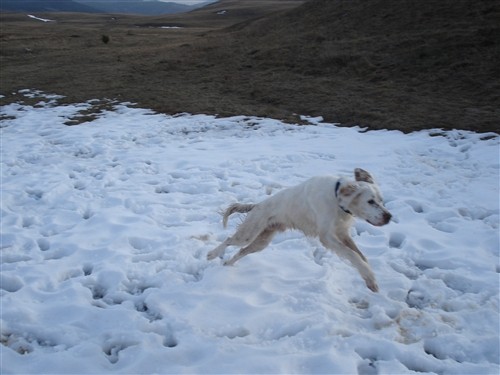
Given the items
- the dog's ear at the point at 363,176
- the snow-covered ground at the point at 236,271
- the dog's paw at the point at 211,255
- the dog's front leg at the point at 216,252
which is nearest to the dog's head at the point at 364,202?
the dog's ear at the point at 363,176

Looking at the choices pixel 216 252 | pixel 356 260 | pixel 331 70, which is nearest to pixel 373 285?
pixel 356 260

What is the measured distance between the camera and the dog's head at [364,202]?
464 cm

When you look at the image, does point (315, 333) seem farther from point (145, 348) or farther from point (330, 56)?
point (330, 56)

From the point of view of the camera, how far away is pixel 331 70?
19.6 metres

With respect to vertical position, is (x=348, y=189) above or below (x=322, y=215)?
above

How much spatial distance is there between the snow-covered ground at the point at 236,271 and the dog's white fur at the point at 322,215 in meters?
0.43

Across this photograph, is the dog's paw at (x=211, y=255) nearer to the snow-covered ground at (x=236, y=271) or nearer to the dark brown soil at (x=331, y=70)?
the snow-covered ground at (x=236, y=271)

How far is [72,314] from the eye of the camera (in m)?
4.86

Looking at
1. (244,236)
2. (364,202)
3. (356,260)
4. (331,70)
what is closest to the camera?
(364,202)

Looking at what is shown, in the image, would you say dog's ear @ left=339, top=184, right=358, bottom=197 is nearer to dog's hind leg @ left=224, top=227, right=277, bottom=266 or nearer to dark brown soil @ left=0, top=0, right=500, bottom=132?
dog's hind leg @ left=224, top=227, right=277, bottom=266

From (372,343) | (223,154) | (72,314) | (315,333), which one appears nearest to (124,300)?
(72,314)

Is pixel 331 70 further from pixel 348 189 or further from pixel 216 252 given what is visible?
pixel 348 189

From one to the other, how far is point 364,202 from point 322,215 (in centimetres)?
56

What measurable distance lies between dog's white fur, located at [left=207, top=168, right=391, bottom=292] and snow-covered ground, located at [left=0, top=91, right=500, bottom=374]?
430 mm
